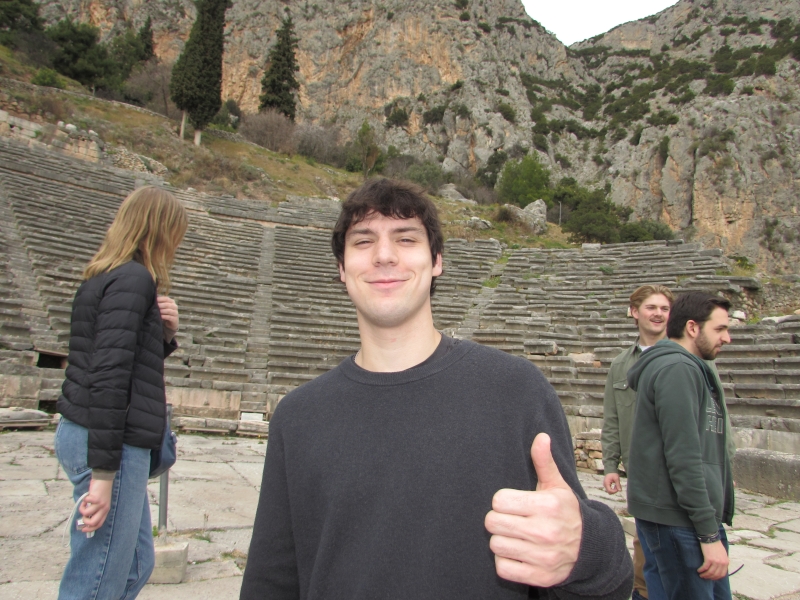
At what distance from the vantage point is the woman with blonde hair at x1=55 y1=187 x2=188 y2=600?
59.7 inches

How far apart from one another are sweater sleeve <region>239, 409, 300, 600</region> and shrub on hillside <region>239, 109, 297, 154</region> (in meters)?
32.0

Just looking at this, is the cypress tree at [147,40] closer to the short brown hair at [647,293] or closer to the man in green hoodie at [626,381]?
the short brown hair at [647,293]

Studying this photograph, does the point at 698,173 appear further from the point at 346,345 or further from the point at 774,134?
the point at 346,345

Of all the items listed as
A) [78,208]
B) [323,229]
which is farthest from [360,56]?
[78,208]

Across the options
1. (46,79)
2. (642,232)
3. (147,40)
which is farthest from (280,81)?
(642,232)

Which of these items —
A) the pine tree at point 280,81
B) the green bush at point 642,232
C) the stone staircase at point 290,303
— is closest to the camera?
the stone staircase at point 290,303

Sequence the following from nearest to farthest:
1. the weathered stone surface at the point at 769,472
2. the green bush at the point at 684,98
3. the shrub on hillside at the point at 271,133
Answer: the weathered stone surface at the point at 769,472 → the shrub on hillside at the point at 271,133 → the green bush at the point at 684,98

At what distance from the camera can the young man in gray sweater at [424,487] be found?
2.90 ft

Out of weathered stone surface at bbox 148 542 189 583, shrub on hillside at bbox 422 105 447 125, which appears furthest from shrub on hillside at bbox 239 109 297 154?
weathered stone surface at bbox 148 542 189 583

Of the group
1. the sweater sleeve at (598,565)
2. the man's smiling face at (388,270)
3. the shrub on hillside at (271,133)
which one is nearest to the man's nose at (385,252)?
the man's smiling face at (388,270)

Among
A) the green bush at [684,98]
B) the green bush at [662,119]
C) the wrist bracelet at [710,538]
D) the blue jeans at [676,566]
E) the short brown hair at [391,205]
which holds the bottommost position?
the blue jeans at [676,566]

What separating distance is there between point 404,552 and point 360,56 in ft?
193

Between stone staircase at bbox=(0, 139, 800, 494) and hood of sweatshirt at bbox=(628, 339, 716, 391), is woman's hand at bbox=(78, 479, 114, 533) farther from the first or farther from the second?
stone staircase at bbox=(0, 139, 800, 494)

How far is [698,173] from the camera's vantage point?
36.8m
